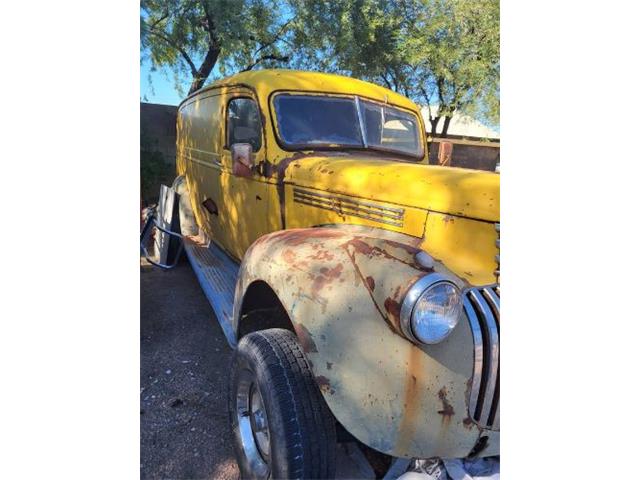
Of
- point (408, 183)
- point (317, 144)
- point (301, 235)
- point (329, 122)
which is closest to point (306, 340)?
point (301, 235)

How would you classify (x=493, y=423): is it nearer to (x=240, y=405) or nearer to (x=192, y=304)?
(x=240, y=405)

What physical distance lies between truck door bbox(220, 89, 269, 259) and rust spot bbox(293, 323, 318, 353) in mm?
1463

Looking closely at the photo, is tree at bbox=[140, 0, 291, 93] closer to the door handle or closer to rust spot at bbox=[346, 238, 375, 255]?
the door handle

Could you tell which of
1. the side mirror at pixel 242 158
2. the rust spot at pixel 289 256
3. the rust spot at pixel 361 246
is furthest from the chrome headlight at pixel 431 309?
the side mirror at pixel 242 158

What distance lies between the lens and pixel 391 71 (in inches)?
137

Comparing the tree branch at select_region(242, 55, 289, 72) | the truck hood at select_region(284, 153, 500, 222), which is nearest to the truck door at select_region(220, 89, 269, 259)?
the truck hood at select_region(284, 153, 500, 222)

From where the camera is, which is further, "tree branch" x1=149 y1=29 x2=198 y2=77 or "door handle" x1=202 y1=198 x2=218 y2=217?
"door handle" x1=202 y1=198 x2=218 y2=217

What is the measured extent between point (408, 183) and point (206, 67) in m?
3.42

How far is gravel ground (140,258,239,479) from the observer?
180cm

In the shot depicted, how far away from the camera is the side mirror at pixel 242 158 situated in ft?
8.11

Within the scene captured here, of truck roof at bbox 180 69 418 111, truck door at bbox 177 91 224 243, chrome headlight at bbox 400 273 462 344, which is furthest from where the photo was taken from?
truck door at bbox 177 91 224 243

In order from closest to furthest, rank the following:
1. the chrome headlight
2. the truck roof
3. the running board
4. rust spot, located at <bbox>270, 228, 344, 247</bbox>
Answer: the chrome headlight → rust spot, located at <bbox>270, 228, 344, 247</bbox> → the running board → the truck roof

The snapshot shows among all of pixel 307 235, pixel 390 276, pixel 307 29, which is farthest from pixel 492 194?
pixel 307 29
